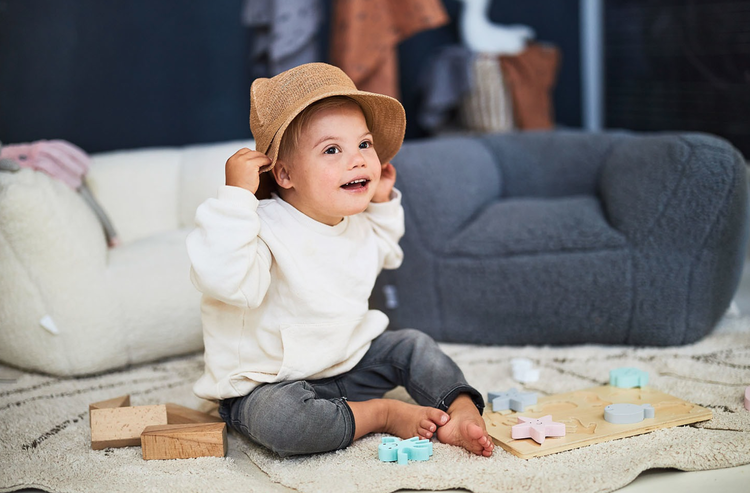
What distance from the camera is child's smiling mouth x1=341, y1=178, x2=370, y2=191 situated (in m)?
1.19

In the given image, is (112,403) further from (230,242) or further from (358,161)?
(358,161)

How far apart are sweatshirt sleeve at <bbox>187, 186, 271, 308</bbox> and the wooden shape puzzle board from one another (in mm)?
469

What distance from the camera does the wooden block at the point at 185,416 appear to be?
1.28 m

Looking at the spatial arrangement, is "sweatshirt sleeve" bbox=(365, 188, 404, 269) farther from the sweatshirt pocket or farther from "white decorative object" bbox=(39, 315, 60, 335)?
"white decorative object" bbox=(39, 315, 60, 335)

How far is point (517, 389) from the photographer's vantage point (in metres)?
1.41

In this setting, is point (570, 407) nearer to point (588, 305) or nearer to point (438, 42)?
point (588, 305)

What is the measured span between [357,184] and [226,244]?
0.25m

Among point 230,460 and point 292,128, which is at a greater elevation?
point 292,128

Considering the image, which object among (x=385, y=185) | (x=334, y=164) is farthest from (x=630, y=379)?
(x=334, y=164)

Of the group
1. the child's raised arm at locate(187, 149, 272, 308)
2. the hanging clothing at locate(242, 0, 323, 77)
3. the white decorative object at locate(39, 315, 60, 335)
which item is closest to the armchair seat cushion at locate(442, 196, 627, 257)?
the child's raised arm at locate(187, 149, 272, 308)

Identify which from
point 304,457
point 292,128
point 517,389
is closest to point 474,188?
point 517,389

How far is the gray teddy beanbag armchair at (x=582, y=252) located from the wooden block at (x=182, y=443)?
703 millimetres

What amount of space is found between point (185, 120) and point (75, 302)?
1.18m

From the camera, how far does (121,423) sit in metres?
1.23
